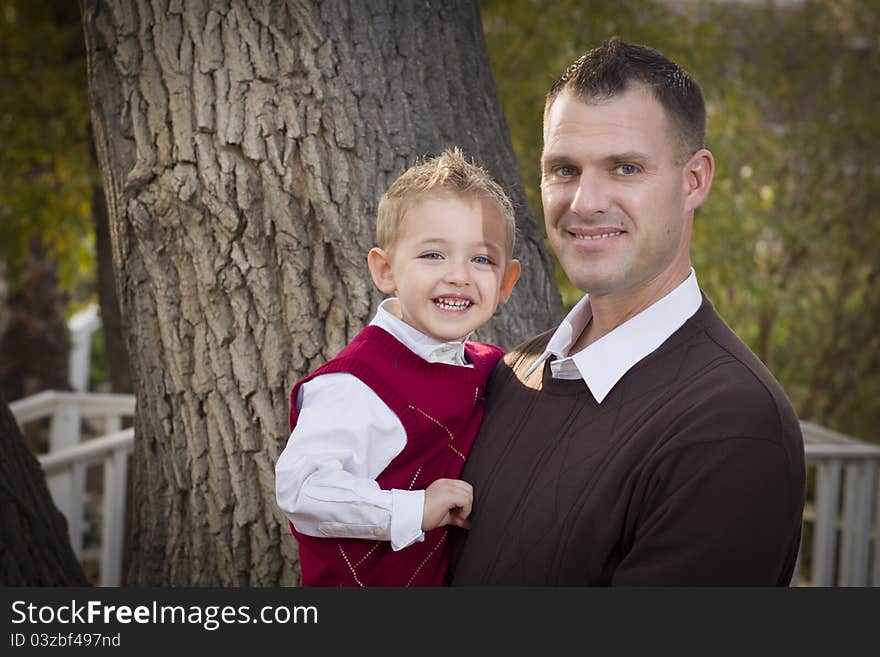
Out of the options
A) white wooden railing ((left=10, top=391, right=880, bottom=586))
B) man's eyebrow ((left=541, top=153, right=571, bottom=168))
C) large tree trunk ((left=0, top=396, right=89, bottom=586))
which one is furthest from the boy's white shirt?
white wooden railing ((left=10, top=391, right=880, bottom=586))

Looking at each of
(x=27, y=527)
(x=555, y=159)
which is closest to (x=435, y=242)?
(x=555, y=159)

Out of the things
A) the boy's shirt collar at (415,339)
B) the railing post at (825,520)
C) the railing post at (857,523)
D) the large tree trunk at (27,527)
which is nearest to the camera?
the boy's shirt collar at (415,339)

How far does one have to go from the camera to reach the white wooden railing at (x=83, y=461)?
4352 mm

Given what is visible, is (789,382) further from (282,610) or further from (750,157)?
(282,610)

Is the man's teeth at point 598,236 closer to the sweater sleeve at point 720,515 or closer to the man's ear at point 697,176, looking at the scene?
the man's ear at point 697,176

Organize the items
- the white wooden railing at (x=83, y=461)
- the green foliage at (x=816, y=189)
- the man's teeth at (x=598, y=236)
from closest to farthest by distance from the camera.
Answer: the man's teeth at (x=598, y=236)
the white wooden railing at (x=83, y=461)
the green foliage at (x=816, y=189)

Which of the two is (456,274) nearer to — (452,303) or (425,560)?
(452,303)

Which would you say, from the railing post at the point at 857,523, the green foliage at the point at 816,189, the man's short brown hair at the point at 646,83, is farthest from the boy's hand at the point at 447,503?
the green foliage at the point at 816,189

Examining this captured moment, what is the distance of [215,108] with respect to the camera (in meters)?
2.43

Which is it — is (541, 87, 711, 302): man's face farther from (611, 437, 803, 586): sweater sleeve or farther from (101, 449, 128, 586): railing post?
(101, 449, 128, 586): railing post

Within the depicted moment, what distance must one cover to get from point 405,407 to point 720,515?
664 millimetres

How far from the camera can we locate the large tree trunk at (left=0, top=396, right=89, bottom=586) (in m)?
2.54

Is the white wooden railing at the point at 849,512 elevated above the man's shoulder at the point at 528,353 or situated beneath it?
situated beneath

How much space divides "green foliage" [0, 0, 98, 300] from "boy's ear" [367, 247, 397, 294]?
4.14 meters
